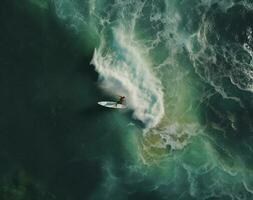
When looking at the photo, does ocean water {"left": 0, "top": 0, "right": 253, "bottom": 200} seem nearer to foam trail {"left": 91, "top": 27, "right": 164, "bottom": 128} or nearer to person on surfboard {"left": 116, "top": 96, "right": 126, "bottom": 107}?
foam trail {"left": 91, "top": 27, "right": 164, "bottom": 128}

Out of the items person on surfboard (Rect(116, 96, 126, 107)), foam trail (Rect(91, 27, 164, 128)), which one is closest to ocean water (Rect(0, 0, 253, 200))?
foam trail (Rect(91, 27, 164, 128))

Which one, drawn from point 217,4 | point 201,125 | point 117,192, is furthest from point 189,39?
point 117,192

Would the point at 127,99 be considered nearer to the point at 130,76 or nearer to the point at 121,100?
the point at 121,100

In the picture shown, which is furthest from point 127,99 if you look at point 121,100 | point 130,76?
point 130,76

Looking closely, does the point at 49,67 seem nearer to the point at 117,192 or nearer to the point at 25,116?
the point at 25,116

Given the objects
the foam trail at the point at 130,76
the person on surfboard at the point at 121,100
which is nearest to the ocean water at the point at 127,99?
the foam trail at the point at 130,76

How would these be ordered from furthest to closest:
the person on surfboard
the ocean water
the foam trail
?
the foam trail
the person on surfboard
the ocean water
